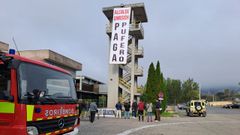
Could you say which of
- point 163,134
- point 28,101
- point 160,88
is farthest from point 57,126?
point 160,88

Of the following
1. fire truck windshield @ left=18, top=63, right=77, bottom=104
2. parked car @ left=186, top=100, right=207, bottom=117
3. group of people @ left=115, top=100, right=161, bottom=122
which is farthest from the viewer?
parked car @ left=186, top=100, right=207, bottom=117

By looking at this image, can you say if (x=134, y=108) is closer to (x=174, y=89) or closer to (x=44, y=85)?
(x=44, y=85)

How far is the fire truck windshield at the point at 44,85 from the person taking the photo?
622 cm

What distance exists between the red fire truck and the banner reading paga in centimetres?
2537

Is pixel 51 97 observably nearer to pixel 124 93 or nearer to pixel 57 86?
pixel 57 86

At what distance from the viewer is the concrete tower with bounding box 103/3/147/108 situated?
116ft

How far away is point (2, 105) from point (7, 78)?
0.56m

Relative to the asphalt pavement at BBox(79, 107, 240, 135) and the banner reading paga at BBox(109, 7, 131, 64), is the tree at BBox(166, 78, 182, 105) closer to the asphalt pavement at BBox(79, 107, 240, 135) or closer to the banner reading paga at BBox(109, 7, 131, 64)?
the banner reading paga at BBox(109, 7, 131, 64)

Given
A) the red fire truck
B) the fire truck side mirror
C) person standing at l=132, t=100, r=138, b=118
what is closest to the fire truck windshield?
the red fire truck

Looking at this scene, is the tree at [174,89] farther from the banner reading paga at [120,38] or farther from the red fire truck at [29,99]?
the red fire truck at [29,99]

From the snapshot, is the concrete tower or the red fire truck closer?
the red fire truck

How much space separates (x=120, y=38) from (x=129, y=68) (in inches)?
202

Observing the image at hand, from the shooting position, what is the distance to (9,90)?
19.7ft

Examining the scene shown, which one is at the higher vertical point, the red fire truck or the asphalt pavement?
the red fire truck
